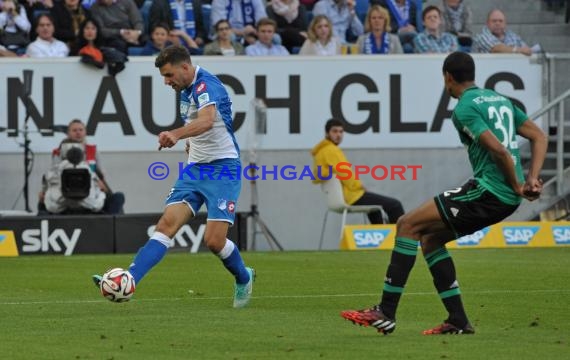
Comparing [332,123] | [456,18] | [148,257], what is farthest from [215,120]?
[456,18]

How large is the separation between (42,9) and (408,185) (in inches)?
276

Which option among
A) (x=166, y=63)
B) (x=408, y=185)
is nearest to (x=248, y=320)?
(x=166, y=63)

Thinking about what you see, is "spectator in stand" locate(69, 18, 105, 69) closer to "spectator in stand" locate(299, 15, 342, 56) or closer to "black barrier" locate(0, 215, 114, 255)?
"black barrier" locate(0, 215, 114, 255)

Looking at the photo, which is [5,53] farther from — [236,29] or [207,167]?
[207,167]

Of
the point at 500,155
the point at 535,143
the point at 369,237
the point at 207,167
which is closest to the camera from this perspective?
the point at 500,155

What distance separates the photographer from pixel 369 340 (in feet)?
32.1

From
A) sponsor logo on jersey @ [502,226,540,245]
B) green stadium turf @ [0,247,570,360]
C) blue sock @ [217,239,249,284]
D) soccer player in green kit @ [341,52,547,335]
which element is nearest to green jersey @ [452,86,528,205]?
soccer player in green kit @ [341,52,547,335]

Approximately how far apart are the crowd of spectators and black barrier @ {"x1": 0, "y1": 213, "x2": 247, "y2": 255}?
3.22m

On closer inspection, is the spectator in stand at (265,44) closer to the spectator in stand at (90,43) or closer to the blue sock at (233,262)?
the spectator in stand at (90,43)

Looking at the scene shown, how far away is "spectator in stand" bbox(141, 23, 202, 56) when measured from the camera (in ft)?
78.6

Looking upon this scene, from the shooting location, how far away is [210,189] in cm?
1220

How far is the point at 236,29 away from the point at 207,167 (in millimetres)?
13093

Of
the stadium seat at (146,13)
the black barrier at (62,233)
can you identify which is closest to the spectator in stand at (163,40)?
the stadium seat at (146,13)

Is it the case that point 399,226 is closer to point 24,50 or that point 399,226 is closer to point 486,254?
point 486,254
